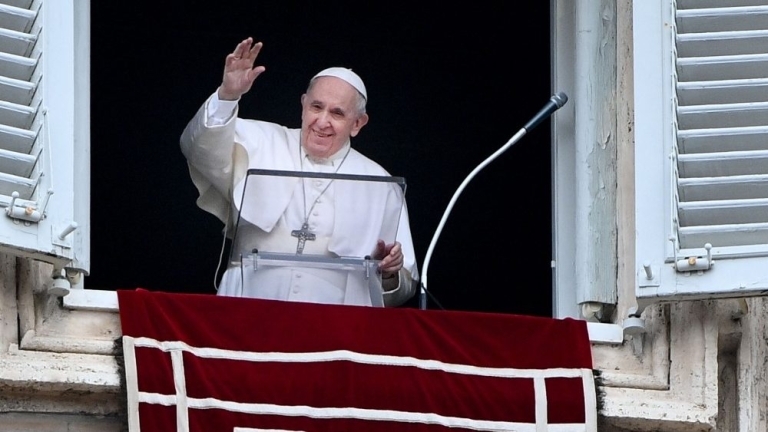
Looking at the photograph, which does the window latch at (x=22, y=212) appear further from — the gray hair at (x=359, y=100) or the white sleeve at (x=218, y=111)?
the gray hair at (x=359, y=100)

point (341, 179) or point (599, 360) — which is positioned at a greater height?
point (341, 179)

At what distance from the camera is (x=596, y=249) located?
6.46 meters

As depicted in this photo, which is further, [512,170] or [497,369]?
[512,170]

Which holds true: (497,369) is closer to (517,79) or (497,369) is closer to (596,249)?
(596,249)

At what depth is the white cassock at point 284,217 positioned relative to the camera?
6.30 m

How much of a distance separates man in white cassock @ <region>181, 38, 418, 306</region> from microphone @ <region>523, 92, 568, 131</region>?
42 centimetres

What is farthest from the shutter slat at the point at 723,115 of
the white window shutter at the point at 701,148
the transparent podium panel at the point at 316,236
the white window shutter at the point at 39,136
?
the white window shutter at the point at 39,136

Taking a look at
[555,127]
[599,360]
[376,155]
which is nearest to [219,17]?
[376,155]

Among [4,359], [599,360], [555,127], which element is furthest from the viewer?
[555,127]

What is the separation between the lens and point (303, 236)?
6.38 metres

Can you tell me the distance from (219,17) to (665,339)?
9.85ft

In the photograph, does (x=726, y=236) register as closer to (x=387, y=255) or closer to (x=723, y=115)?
(x=723, y=115)

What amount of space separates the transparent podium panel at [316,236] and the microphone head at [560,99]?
20.6 inches

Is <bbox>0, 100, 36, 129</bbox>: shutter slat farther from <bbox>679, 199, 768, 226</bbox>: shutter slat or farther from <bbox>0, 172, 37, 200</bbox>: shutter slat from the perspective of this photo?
<bbox>679, 199, 768, 226</bbox>: shutter slat
